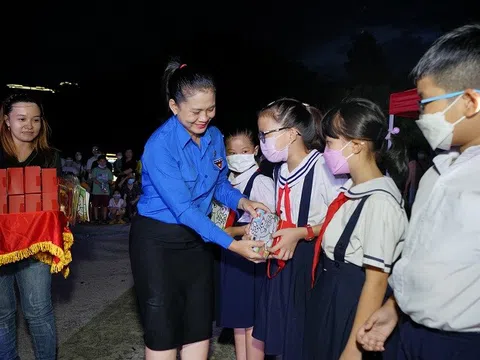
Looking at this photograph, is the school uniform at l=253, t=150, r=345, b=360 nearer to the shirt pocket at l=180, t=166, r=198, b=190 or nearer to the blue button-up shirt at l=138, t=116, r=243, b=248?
the blue button-up shirt at l=138, t=116, r=243, b=248

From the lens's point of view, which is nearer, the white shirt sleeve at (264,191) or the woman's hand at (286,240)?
the woman's hand at (286,240)

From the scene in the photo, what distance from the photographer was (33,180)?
3027 millimetres

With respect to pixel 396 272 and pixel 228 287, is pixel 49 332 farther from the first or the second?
pixel 396 272

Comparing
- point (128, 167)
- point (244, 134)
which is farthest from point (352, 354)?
point (128, 167)

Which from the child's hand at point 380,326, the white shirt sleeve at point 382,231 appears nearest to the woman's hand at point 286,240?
the white shirt sleeve at point 382,231

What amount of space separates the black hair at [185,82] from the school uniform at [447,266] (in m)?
1.42

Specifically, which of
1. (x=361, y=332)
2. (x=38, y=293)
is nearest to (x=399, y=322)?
(x=361, y=332)

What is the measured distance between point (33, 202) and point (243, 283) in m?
1.60

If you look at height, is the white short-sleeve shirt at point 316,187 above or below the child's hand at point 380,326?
above

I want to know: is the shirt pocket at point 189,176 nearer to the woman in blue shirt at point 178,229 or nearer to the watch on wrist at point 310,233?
the woman in blue shirt at point 178,229

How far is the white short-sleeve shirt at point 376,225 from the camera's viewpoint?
6.12 feet

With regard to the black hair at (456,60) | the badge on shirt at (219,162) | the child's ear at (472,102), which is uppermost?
the black hair at (456,60)

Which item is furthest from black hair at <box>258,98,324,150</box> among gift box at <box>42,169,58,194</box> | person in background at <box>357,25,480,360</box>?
gift box at <box>42,169,58,194</box>

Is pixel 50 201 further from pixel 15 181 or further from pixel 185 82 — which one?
pixel 185 82
